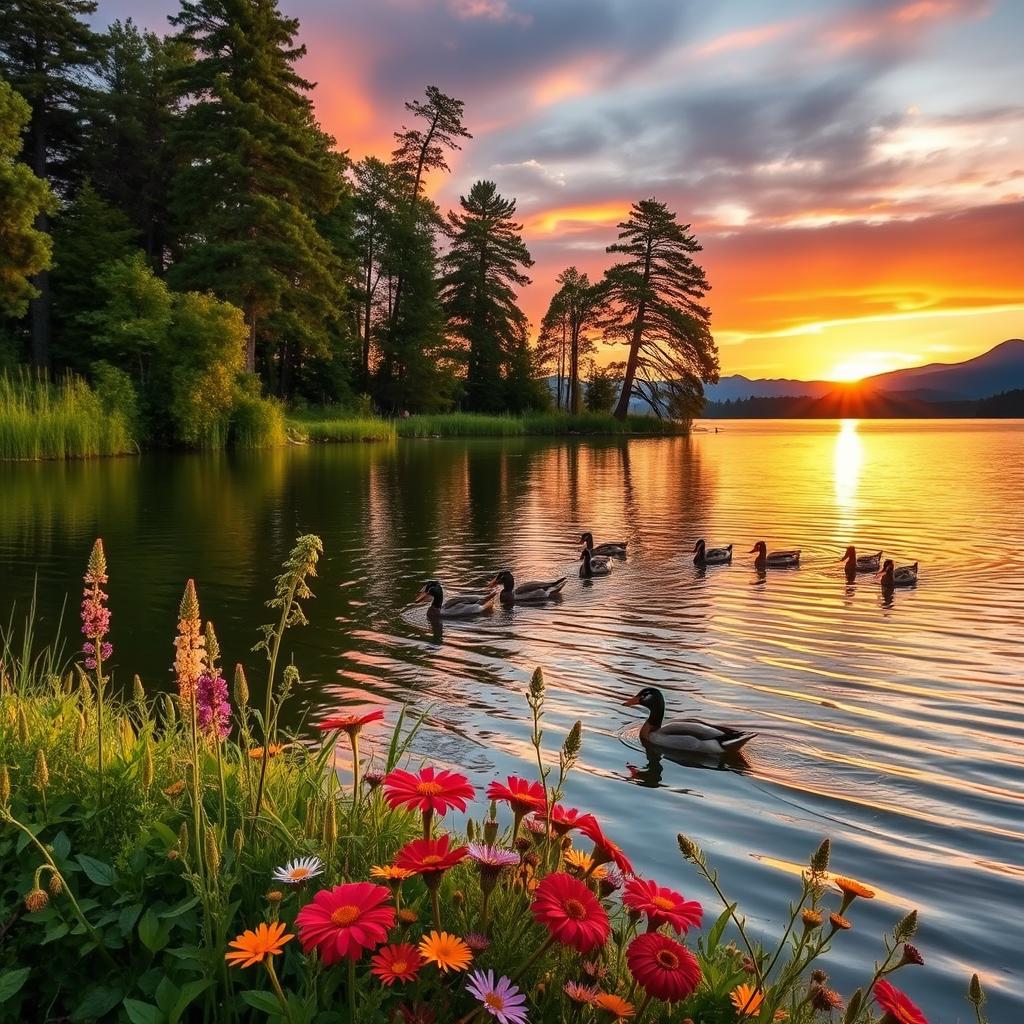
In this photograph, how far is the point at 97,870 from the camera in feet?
9.46

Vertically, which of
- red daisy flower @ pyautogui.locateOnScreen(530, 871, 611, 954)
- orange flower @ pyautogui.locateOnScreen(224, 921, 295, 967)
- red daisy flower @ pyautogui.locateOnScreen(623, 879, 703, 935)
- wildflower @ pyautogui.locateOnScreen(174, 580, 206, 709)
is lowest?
red daisy flower @ pyautogui.locateOnScreen(623, 879, 703, 935)

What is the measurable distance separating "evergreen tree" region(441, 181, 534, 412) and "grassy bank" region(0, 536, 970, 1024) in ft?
250

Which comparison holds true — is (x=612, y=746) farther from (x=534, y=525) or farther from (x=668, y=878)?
(x=534, y=525)

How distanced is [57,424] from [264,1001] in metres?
34.1

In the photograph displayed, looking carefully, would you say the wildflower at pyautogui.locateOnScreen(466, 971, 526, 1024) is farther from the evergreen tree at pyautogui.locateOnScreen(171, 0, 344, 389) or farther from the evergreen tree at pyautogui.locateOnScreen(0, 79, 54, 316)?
the evergreen tree at pyautogui.locateOnScreen(171, 0, 344, 389)

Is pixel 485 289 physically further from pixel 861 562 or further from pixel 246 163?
pixel 861 562

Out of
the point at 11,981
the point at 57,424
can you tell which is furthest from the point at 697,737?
the point at 57,424

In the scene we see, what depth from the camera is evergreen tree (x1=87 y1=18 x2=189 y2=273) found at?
51.0 m

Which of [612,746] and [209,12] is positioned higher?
[209,12]

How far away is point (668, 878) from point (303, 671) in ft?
17.4

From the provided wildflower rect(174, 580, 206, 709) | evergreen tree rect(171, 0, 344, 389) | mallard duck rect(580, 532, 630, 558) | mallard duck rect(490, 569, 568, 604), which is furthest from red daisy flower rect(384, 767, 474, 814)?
evergreen tree rect(171, 0, 344, 389)

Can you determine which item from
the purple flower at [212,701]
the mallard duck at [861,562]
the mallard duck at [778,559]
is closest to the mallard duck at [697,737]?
the purple flower at [212,701]

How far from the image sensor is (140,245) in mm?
54281

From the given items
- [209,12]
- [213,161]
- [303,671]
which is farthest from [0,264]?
[303,671]
